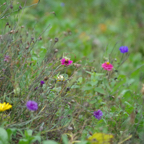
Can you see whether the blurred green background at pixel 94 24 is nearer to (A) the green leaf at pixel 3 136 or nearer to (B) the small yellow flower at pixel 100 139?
(B) the small yellow flower at pixel 100 139

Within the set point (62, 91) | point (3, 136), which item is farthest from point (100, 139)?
point (3, 136)

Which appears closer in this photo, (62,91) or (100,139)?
(100,139)

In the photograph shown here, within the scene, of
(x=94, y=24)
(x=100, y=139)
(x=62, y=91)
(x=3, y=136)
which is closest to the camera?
(x=3, y=136)

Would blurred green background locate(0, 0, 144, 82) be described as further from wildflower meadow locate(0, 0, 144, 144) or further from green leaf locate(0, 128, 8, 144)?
green leaf locate(0, 128, 8, 144)

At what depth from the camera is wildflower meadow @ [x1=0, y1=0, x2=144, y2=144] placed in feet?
4.46

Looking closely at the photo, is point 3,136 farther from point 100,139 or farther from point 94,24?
point 94,24

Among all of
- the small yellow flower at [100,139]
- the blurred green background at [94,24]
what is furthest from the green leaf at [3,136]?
the blurred green background at [94,24]

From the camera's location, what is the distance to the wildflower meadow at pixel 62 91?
53.5 inches

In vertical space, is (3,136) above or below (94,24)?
above

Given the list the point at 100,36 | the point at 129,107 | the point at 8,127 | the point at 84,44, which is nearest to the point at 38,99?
the point at 8,127

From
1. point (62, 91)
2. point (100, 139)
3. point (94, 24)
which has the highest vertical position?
point (62, 91)

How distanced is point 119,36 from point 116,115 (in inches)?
132

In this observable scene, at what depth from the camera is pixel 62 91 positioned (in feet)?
5.11

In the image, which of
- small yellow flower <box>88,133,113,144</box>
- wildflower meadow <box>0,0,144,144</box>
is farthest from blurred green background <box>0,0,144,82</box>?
small yellow flower <box>88,133,113,144</box>
